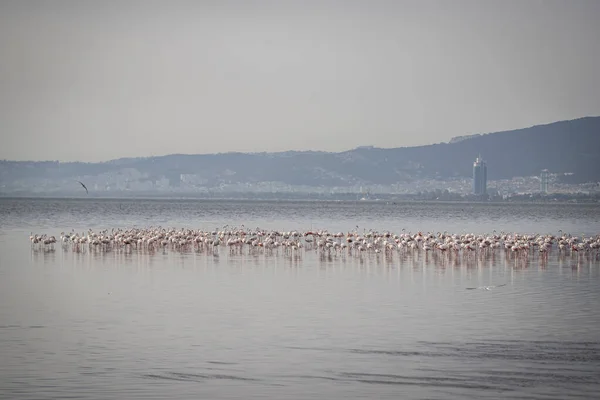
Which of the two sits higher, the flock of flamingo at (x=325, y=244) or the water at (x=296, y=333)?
the flock of flamingo at (x=325, y=244)

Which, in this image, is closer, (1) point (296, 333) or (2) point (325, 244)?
(1) point (296, 333)

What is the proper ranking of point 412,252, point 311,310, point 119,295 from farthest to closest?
1. point 412,252
2. point 119,295
3. point 311,310

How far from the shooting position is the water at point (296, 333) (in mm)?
15031

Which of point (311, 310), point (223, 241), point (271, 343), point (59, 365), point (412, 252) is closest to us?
point (59, 365)

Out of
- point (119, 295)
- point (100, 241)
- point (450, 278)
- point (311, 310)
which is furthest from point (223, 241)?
→ point (311, 310)

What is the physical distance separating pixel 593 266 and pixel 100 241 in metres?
20.5

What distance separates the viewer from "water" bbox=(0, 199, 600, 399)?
49.3 feet

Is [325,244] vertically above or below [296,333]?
above

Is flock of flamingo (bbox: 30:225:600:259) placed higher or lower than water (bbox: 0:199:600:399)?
higher

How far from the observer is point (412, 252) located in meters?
42.3

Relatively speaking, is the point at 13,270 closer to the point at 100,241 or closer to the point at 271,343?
the point at 100,241

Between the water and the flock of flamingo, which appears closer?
the water

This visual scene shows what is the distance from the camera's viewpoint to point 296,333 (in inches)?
762

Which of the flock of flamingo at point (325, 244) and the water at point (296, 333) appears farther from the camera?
the flock of flamingo at point (325, 244)
